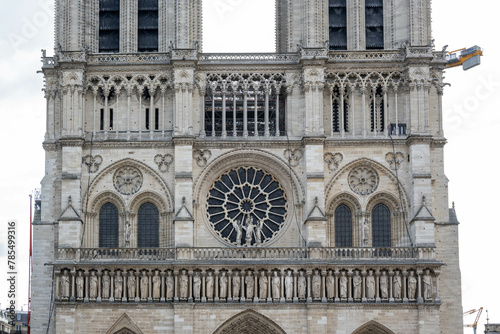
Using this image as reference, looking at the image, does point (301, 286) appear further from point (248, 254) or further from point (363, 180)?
point (363, 180)

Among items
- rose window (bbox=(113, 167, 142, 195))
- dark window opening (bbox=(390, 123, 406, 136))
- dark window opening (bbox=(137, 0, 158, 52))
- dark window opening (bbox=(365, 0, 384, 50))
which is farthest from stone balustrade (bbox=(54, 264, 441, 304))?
dark window opening (bbox=(365, 0, 384, 50))

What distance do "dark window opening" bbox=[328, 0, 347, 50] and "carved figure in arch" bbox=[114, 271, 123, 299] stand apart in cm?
1577

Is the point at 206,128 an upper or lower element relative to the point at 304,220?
upper

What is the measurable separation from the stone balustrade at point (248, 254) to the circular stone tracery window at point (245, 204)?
4.76 ft

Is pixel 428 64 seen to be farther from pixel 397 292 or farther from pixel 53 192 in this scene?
pixel 53 192

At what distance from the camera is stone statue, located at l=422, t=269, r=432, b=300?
4638 cm

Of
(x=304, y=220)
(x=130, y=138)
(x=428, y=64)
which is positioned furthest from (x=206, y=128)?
(x=428, y=64)

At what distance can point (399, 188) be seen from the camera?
1914 inches

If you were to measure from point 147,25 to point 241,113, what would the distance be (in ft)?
21.8

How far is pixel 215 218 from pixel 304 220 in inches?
174

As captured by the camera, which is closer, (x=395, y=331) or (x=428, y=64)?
(x=395, y=331)

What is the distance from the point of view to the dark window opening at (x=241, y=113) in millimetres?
49625

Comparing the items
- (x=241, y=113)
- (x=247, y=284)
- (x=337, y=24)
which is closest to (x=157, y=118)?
(x=241, y=113)

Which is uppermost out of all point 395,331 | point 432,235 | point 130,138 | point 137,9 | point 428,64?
point 137,9
